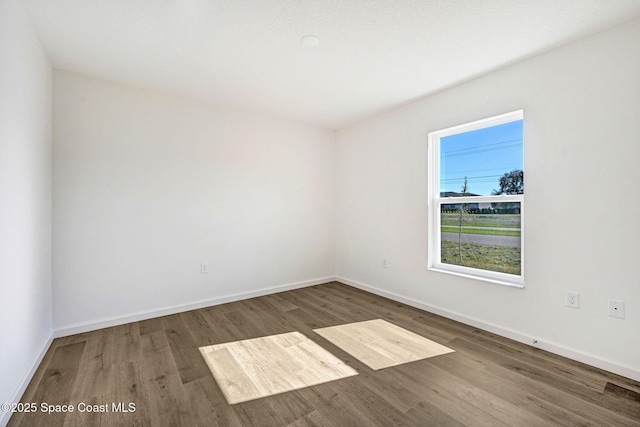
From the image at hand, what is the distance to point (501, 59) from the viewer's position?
2.54 metres

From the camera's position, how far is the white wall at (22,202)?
5.50 ft

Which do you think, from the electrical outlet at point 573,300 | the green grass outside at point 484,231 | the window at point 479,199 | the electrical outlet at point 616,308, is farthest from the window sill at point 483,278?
the electrical outlet at point 616,308

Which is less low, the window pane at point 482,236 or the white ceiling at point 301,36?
the white ceiling at point 301,36

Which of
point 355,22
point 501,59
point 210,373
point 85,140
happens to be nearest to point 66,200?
point 85,140

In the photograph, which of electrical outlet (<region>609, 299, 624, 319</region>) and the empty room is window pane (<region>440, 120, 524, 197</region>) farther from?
electrical outlet (<region>609, 299, 624, 319</region>)

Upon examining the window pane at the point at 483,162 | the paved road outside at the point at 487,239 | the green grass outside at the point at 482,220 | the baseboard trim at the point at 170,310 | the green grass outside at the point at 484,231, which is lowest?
the baseboard trim at the point at 170,310

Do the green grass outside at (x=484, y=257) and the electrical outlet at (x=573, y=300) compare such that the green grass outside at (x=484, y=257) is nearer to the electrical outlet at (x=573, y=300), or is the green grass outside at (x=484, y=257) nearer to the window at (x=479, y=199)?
the window at (x=479, y=199)

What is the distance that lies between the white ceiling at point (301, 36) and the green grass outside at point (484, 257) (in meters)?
1.75

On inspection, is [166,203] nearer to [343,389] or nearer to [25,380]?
[25,380]

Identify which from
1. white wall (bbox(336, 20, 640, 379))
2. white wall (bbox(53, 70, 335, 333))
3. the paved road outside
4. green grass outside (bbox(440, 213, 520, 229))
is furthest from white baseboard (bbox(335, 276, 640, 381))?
white wall (bbox(53, 70, 335, 333))

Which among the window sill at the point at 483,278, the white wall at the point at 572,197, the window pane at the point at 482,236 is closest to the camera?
the white wall at the point at 572,197

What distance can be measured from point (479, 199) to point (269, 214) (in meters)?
2.66

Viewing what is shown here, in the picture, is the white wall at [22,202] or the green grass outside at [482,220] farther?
the green grass outside at [482,220]

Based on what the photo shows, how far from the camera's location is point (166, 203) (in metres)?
3.32
